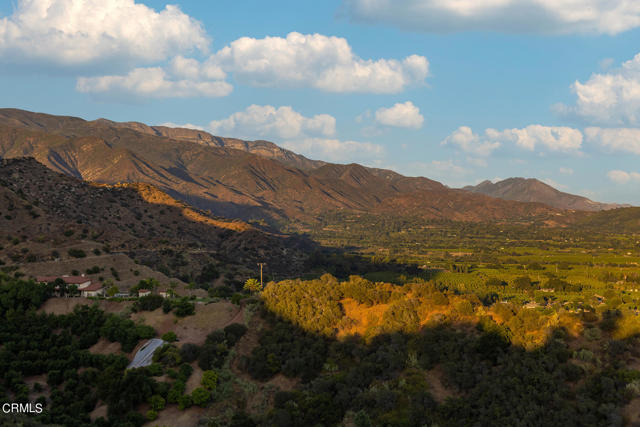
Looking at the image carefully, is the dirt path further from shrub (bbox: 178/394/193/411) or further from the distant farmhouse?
the distant farmhouse

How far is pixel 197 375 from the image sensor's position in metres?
42.5

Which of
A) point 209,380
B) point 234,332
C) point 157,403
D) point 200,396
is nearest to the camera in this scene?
point 157,403

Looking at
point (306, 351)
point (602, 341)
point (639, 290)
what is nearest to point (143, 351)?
point (306, 351)

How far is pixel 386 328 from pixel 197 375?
56.2ft

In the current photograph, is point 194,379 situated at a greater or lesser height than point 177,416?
greater

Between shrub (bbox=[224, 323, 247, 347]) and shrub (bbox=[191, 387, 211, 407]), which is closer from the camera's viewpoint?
shrub (bbox=[191, 387, 211, 407])

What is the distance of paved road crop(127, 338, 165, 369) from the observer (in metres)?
43.6

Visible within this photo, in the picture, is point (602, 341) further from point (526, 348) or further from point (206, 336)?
point (206, 336)

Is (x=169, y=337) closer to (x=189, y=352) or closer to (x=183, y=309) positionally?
(x=189, y=352)

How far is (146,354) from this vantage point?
4469 centimetres

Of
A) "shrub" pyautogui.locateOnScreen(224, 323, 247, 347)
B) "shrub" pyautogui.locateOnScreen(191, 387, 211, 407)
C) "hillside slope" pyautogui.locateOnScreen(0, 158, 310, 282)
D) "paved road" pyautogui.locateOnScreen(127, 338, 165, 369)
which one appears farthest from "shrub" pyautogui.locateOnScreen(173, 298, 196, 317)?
"hillside slope" pyautogui.locateOnScreen(0, 158, 310, 282)

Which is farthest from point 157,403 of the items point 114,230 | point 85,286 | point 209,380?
point 114,230

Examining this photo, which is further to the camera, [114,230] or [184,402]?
[114,230]

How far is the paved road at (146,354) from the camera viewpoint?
143ft
